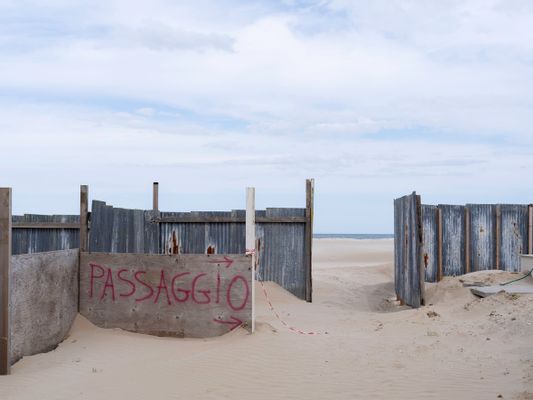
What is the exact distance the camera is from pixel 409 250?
48.8 feet

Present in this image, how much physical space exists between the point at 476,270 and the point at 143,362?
9565 mm

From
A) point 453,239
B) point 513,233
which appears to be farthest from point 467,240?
point 513,233

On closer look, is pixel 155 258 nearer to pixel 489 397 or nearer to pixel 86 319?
pixel 86 319

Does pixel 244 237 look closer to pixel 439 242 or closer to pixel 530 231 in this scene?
pixel 439 242

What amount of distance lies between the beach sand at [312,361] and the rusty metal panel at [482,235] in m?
3.05

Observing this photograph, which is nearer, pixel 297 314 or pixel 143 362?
pixel 143 362

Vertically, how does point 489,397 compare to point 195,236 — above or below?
below

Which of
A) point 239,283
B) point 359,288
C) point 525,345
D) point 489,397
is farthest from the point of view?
point 359,288

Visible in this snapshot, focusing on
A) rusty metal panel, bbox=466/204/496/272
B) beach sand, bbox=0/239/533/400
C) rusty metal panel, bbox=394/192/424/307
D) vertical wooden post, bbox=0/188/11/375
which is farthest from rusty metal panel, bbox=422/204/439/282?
vertical wooden post, bbox=0/188/11/375

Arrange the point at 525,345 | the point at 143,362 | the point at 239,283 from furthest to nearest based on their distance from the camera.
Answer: the point at 239,283 → the point at 525,345 → the point at 143,362

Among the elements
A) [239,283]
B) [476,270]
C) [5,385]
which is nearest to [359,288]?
[476,270]

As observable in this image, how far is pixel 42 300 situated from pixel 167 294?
194cm

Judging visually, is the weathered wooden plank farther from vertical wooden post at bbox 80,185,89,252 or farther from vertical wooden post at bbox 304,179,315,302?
vertical wooden post at bbox 80,185,89,252

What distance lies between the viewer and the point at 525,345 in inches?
372
